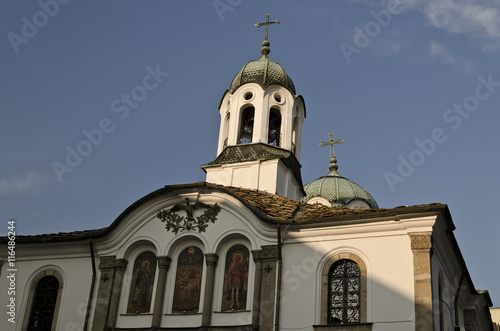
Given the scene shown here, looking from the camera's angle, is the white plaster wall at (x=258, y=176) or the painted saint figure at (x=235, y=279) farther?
the white plaster wall at (x=258, y=176)

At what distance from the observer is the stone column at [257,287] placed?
1670cm

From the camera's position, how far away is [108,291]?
18.6 m

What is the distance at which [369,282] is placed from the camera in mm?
16250

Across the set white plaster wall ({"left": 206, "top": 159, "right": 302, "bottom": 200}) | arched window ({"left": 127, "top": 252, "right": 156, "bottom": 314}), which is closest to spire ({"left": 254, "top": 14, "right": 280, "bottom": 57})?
white plaster wall ({"left": 206, "top": 159, "right": 302, "bottom": 200})

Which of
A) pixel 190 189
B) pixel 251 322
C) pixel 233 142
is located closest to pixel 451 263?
pixel 251 322

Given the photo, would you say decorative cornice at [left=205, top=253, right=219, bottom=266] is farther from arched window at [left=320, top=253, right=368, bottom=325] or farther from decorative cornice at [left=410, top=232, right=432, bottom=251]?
decorative cornice at [left=410, top=232, right=432, bottom=251]

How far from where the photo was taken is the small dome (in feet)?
83.9

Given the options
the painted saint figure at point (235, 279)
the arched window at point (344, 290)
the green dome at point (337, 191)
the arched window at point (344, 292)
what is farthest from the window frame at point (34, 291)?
the green dome at point (337, 191)

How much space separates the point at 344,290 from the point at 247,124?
10901mm

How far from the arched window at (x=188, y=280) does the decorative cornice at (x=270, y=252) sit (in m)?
1.98

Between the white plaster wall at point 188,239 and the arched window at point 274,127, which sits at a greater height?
the arched window at point 274,127

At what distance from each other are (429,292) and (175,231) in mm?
7408

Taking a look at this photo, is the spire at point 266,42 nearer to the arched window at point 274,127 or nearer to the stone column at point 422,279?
the arched window at point 274,127

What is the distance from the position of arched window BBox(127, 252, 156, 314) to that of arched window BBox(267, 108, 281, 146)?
7.90 m
